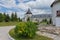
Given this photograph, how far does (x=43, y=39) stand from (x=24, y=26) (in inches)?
81.3

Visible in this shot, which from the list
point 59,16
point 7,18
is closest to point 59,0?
point 59,16

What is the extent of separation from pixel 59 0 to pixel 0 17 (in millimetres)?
36068

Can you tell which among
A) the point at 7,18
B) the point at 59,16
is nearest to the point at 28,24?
the point at 59,16

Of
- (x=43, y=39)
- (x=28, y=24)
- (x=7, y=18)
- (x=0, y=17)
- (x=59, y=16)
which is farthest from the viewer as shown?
(x=7, y=18)

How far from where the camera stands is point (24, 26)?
1370 centimetres

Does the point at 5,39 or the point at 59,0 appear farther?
the point at 59,0

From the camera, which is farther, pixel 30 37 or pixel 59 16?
pixel 59 16

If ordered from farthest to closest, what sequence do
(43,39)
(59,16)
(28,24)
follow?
1. (59,16)
2. (28,24)
3. (43,39)

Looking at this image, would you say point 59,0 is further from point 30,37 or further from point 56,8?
point 30,37

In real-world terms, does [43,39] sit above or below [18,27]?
below

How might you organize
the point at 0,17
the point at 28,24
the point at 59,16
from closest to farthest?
1. the point at 28,24
2. the point at 59,16
3. the point at 0,17

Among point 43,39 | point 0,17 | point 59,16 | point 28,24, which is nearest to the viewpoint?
point 43,39

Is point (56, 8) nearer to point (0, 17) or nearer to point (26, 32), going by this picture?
point (26, 32)

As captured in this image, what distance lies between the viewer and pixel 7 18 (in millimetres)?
61406
